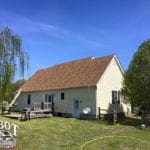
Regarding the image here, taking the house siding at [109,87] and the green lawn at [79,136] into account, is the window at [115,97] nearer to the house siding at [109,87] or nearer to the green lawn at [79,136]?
the house siding at [109,87]

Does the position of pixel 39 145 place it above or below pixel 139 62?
below

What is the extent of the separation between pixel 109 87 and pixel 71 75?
6.16 metres

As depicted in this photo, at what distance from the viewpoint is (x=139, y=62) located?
109 feet

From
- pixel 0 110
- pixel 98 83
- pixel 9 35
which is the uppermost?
pixel 9 35

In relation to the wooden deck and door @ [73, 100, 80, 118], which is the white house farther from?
the wooden deck

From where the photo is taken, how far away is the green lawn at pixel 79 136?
75.3ft

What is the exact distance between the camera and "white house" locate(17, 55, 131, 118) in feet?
119

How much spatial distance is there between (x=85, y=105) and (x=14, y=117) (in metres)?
7.79

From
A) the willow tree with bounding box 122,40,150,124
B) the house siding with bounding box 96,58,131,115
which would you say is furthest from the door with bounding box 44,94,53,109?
the willow tree with bounding box 122,40,150,124

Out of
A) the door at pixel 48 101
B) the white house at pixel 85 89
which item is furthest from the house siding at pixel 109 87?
the door at pixel 48 101

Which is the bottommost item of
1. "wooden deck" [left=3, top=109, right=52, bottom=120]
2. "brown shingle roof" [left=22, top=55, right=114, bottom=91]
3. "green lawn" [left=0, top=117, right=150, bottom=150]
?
"green lawn" [left=0, top=117, right=150, bottom=150]

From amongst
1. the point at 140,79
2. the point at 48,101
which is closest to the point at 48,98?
the point at 48,101

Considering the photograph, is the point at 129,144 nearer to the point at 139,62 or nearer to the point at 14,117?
the point at 139,62

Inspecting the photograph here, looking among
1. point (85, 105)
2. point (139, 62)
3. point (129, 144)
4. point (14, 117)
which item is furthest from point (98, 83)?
point (129, 144)
